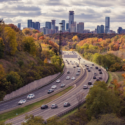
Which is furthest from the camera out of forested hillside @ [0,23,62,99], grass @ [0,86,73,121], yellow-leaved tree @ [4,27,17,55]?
yellow-leaved tree @ [4,27,17,55]

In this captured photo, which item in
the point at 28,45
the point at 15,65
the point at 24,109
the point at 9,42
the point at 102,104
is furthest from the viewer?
the point at 28,45

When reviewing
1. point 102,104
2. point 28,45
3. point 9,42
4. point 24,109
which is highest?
point 9,42

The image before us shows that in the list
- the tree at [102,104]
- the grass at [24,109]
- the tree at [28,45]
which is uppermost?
the tree at [28,45]

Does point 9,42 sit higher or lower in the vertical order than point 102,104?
higher

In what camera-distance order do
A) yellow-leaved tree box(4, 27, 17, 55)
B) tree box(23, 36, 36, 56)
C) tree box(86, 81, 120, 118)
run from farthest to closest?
tree box(23, 36, 36, 56)
yellow-leaved tree box(4, 27, 17, 55)
tree box(86, 81, 120, 118)

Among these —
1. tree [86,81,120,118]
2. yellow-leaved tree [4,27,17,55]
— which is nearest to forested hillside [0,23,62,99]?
yellow-leaved tree [4,27,17,55]

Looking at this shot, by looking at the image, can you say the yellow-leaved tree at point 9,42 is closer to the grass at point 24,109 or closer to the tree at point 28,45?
the tree at point 28,45

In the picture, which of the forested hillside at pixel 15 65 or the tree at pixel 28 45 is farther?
the tree at pixel 28 45

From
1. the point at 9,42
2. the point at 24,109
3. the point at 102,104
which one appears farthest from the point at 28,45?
the point at 102,104

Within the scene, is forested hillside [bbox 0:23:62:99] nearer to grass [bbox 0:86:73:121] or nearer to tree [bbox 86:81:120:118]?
grass [bbox 0:86:73:121]

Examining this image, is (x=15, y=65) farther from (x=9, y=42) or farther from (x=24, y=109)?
(x=24, y=109)

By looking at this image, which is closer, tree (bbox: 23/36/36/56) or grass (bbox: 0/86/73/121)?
grass (bbox: 0/86/73/121)

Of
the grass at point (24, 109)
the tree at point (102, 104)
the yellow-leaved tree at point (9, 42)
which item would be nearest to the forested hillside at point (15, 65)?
the yellow-leaved tree at point (9, 42)
